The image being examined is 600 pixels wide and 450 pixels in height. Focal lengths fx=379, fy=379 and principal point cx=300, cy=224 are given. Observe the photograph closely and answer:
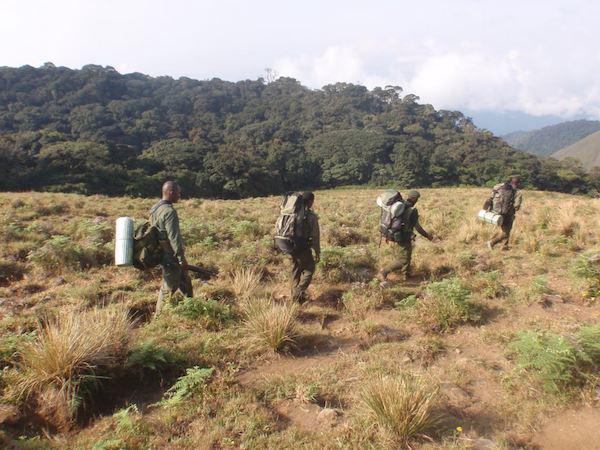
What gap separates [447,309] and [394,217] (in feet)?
5.87

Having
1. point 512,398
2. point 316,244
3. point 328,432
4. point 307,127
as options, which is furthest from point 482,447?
point 307,127

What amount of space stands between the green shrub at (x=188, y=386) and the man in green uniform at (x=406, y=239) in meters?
3.65

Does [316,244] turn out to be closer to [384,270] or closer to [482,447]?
[384,270]

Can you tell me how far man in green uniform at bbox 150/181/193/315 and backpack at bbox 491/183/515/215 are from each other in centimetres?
636

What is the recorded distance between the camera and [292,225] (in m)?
5.05

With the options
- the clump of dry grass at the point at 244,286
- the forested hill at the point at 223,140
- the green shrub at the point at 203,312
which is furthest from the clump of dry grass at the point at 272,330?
the forested hill at the point at 223,140

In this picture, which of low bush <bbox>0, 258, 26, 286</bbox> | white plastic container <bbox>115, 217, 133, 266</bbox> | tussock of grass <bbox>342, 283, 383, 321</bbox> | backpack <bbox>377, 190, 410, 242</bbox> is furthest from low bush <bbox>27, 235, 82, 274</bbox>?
backpack <bbox>377, 190, 410, 242</bbox>

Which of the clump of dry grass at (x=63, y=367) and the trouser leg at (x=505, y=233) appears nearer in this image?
the clump of dry grass at (x=63, y=367)

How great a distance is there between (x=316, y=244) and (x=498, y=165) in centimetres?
6899

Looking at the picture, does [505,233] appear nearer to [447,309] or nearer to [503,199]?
[503,199]

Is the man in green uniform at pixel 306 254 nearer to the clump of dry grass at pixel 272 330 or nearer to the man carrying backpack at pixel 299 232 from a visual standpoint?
the man carrying backpack at pixel 299 232

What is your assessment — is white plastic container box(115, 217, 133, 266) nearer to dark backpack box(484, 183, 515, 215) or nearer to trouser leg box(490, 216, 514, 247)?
dark backpack box(484, 183, 515, 215)

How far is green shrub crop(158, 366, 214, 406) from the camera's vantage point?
3.29m

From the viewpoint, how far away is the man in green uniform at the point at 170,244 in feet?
14.9
